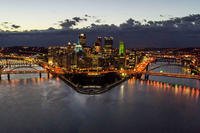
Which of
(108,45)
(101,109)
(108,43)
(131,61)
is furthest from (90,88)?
(108,43)

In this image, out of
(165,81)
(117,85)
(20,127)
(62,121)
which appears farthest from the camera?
(165,81)

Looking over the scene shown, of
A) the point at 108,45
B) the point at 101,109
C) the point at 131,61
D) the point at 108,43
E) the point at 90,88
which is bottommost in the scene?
the point at 101,109

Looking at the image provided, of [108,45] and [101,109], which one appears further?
[108,45]

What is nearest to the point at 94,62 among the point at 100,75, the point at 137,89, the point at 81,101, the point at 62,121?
the point at 100,75

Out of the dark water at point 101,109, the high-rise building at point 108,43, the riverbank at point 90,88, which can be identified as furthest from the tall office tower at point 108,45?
the dark water at point 101,109

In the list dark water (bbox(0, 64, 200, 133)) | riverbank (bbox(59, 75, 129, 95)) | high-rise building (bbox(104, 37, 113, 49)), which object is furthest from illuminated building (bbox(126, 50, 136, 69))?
dark water (bbox(0, 64, 200, 133))

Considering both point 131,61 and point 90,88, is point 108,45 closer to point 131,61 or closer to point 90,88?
point 131,61

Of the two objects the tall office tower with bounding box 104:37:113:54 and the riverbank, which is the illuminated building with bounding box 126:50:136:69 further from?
the riverbank

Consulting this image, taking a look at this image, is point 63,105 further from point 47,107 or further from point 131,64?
point 131,64
